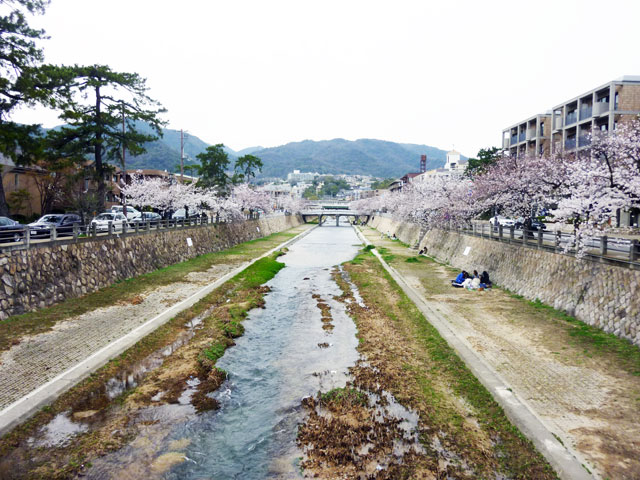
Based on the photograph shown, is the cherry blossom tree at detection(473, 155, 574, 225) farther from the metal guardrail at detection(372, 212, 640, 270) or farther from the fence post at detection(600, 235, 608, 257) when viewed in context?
the fence post at detection(600, 235, 608, 257)

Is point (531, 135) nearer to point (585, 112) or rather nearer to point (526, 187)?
point (585, 112)

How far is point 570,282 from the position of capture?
57.6 feet

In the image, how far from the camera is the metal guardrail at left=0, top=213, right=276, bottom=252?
57.2 feet

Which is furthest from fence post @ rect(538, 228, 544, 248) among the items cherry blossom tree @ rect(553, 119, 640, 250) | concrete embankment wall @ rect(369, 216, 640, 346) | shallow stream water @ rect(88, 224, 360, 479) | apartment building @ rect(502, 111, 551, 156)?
apartment building @ rect(502, 111, 551, 156)

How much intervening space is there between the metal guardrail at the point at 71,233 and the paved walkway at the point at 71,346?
13.4ft

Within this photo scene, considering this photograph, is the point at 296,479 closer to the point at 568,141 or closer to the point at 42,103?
the point at 42,103

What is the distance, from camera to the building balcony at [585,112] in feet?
156

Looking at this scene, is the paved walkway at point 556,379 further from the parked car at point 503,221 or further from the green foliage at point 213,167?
the green foliage at point 213,167

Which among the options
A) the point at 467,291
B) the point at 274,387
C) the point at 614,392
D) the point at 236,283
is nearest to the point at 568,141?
the point at 467,291

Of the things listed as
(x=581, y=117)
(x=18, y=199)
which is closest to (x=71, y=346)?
(x=18, y=199)

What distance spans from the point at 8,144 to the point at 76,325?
11.2 m

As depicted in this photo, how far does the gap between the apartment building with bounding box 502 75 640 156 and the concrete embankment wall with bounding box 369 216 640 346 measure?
16.3 meters

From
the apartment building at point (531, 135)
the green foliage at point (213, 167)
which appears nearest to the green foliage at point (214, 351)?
the green foliage at point (213, 167)

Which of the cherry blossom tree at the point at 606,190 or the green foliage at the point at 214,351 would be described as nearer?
the green foliage at the point at 214,351
